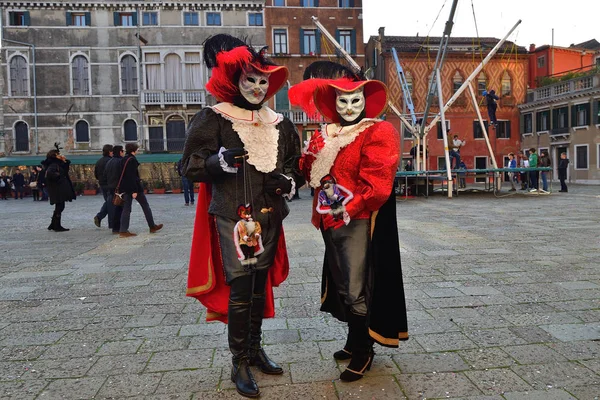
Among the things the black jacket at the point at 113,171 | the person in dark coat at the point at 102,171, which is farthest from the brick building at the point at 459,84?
the black jacket at the point at 113,171

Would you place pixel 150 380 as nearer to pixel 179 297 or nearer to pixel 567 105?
pixel 179 297

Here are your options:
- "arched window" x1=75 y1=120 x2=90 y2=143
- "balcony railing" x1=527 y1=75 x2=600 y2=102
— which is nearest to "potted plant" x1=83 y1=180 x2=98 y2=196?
"arched window" x1=75 y1=120 x2=90 y2=143

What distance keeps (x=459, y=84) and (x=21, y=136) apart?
30.0 m

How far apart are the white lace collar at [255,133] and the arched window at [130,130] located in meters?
31.1

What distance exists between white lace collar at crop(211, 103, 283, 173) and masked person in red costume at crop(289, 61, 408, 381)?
259 mm

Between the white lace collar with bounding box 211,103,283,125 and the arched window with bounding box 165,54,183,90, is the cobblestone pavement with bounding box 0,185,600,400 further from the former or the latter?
the arched window with bounding box 165,54,183,90

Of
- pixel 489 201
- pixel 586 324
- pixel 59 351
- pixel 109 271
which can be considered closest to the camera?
pixel 59 351

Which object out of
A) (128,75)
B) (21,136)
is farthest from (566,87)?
(21,136)

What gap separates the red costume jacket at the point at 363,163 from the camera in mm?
2760

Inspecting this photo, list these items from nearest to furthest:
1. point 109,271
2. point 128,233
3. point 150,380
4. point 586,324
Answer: point 150,380
point 586,324
point 109,271
point 128,233

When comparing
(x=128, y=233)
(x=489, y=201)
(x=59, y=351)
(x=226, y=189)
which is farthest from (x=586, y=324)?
(x=489, y=201)

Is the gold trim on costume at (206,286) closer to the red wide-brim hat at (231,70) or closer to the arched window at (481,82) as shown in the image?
the red wide-brim hat at (231,70)

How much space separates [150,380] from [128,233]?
6822mm

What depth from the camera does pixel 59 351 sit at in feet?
11.1
